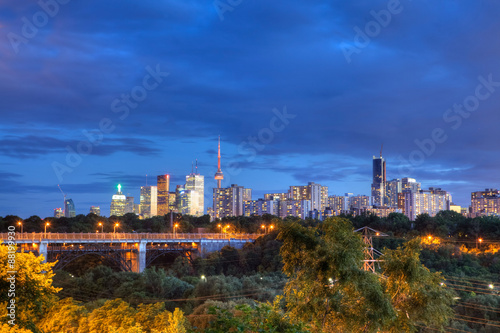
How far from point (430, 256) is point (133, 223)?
59.4m

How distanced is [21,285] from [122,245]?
5368 centimetres

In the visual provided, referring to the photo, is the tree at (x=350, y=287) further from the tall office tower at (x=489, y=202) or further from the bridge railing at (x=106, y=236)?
the tall office tower at (x=489, y=202)

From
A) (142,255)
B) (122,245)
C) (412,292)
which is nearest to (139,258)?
(142,255)

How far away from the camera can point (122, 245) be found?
64.4 m

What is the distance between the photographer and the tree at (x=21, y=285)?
40.0 ft

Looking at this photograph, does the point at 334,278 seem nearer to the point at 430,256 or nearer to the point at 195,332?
the point at 195,332

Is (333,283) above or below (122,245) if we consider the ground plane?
above

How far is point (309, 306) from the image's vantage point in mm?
13938

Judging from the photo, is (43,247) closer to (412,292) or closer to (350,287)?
(350,287)

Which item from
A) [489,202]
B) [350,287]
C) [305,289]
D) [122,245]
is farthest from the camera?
[489,202]

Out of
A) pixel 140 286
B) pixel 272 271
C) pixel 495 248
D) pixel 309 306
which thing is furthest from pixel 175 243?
pixel 309 306

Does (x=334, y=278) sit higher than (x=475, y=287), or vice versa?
(x=334, y=278)

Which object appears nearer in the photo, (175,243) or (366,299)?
(366,299)

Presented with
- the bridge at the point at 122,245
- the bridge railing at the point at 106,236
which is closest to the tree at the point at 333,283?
the bridge railing at the point at 106,236
